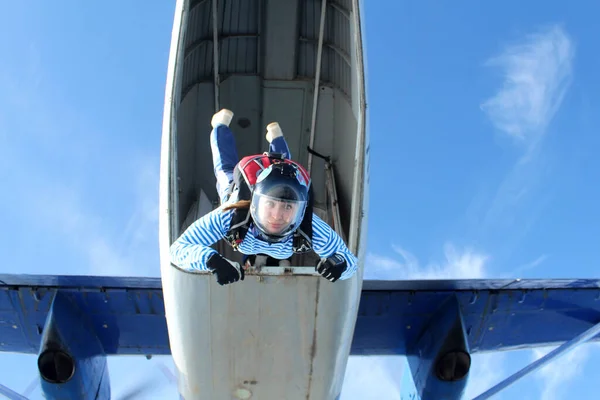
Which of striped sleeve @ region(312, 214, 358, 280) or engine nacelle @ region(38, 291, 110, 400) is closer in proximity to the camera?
striped sleeve @ region(312, 214, 358, 280)

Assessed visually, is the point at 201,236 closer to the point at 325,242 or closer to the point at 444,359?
the point at 325,242

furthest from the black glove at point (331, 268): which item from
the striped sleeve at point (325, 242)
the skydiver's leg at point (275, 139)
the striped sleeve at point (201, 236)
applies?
the skydiver's leg at point (275, 139)

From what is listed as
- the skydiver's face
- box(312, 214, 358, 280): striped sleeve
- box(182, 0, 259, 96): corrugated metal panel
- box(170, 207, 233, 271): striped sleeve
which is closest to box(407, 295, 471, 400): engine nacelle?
box(312, 214, 358, 280): striped sleeve

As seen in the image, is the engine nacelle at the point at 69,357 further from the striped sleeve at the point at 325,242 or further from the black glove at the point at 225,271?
the striped sleeve at the point at 325,242

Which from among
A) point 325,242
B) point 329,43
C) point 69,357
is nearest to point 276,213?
point 325,242

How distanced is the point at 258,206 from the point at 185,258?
3.82 feet

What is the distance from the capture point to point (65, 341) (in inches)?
402

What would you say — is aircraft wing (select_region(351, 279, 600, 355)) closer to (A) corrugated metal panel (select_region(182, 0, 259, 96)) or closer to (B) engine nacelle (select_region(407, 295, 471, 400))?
(B) engine nacelle (select_region(407, 295, 471, 400))

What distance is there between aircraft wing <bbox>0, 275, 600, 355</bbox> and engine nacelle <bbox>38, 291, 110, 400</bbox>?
337 mm

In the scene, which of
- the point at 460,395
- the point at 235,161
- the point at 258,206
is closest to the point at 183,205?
the point at 235,161

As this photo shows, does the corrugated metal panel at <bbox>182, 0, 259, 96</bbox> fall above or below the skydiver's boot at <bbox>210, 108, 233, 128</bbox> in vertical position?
above

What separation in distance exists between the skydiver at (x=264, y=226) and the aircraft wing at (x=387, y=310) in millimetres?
5064

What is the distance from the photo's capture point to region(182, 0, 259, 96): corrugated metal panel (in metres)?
10.5

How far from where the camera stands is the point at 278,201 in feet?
17.1
